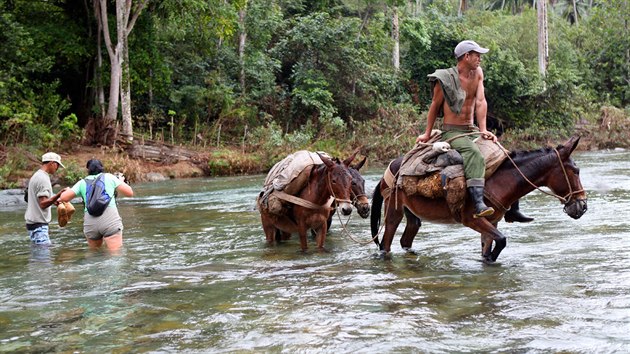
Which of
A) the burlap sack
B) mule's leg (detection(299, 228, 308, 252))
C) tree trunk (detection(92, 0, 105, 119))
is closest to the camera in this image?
the burlap sack

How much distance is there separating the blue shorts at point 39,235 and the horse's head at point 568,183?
7572 mm

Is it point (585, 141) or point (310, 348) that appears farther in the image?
point (585, 141)

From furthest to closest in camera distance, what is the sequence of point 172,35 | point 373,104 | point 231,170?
point 373,104, point 172,35, point 231,170

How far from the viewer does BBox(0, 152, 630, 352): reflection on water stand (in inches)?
233

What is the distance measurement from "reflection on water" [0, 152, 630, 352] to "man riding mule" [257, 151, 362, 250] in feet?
1.69

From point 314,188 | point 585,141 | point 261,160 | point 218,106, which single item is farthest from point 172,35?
point 314,188

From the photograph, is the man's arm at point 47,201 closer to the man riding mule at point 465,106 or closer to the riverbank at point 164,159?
the man riding mule at point 465,106

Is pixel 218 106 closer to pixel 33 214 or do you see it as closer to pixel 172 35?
pixel 172 35

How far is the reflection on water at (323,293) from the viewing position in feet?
19.5

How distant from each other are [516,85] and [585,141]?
18.4 feet

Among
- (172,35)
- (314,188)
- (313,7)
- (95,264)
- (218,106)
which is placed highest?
(313,7)

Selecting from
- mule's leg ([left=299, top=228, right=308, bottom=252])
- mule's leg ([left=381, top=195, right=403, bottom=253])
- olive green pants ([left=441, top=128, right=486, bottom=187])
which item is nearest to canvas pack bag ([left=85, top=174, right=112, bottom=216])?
mule's leg ([left=299, top=228, right=308, bottom=252])

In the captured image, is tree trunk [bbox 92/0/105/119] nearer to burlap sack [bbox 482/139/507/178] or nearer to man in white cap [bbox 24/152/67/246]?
man in white cap [bbox 24/152/67/246]

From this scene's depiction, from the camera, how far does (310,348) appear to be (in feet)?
18.8
